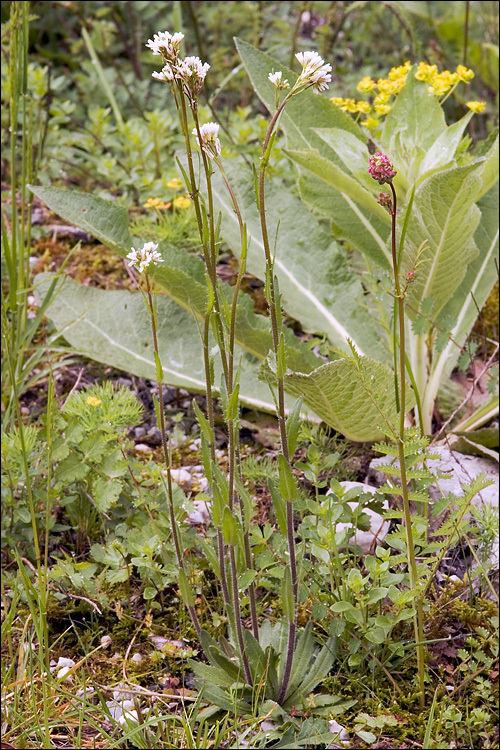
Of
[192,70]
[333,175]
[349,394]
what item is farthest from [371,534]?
[192,70]

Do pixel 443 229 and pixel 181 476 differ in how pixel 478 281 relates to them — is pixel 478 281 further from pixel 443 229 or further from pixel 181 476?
pixel 181 476

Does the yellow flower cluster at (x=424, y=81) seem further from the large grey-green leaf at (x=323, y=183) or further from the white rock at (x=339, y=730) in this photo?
the white rock at (x=339, y=730)

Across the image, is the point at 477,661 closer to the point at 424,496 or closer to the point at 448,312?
the point at 424,496

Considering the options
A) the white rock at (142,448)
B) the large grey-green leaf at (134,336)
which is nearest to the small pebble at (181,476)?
the white rock at (142,448)

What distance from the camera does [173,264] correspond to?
7.30ft

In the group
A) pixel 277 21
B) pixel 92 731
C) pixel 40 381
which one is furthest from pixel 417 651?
pixel 277 21

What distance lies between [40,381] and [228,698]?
4.45 ft

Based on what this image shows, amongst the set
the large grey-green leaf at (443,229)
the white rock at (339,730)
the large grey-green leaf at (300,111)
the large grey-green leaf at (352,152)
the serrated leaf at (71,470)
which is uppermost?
the large grey-green leaf at (300,111)

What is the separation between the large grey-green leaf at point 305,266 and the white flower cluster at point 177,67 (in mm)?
1290

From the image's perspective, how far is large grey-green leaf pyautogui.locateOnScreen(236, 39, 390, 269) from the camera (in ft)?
7.61

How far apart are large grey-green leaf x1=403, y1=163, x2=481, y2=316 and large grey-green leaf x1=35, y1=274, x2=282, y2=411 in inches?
22.7

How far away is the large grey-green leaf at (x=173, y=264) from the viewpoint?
2.02 meters

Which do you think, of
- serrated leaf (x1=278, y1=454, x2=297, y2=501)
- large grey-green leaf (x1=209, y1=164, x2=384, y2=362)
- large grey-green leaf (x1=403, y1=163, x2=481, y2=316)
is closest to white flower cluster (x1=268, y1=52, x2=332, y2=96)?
serrated leaf (x1=278, y1=454, x2=297, y2=501)

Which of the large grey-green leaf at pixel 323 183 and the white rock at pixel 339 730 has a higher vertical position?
the large grey-green leaf at pixel 323 183
